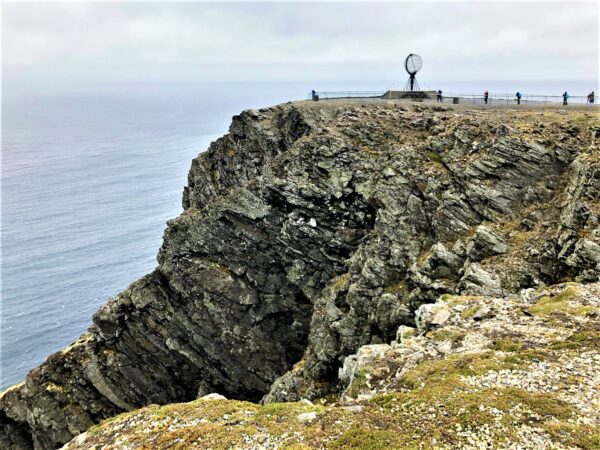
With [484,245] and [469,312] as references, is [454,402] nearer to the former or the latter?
[469,312]

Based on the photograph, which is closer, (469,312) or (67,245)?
(469,312)

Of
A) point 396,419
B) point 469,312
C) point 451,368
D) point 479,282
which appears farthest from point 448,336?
point 396,419

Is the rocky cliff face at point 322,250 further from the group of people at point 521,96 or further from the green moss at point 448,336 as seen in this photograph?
the group of people at point 521,96

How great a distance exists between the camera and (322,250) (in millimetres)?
44406

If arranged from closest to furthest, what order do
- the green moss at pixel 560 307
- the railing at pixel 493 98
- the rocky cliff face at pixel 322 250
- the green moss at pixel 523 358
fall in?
the green moss at pixel 523 358 < the green moss at pixel 560 307 < the rocky cliff face at pixel 322 250 < the railing at pixel 493 98

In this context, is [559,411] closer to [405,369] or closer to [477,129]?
[405,369]

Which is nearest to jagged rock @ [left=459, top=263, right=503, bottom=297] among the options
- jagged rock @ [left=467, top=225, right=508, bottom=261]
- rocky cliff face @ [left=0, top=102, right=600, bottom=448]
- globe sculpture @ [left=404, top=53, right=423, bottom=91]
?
rocky cliff face @ [left=0, top=102, right=600, bottom=448]

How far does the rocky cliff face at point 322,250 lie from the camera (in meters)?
31.8

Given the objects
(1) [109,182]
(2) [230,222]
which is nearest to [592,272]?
(2) [230,222]

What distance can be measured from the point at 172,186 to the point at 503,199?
149 metres

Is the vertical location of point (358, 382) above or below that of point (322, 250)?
below

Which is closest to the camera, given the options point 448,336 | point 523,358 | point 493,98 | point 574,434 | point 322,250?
point 574,434

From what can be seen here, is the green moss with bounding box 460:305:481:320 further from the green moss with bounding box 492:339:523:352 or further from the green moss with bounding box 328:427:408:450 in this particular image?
the green moss with bounding box 328:427:408:450

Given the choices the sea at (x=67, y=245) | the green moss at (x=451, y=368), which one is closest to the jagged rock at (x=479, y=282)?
the green moss at (x=451, y=368)
